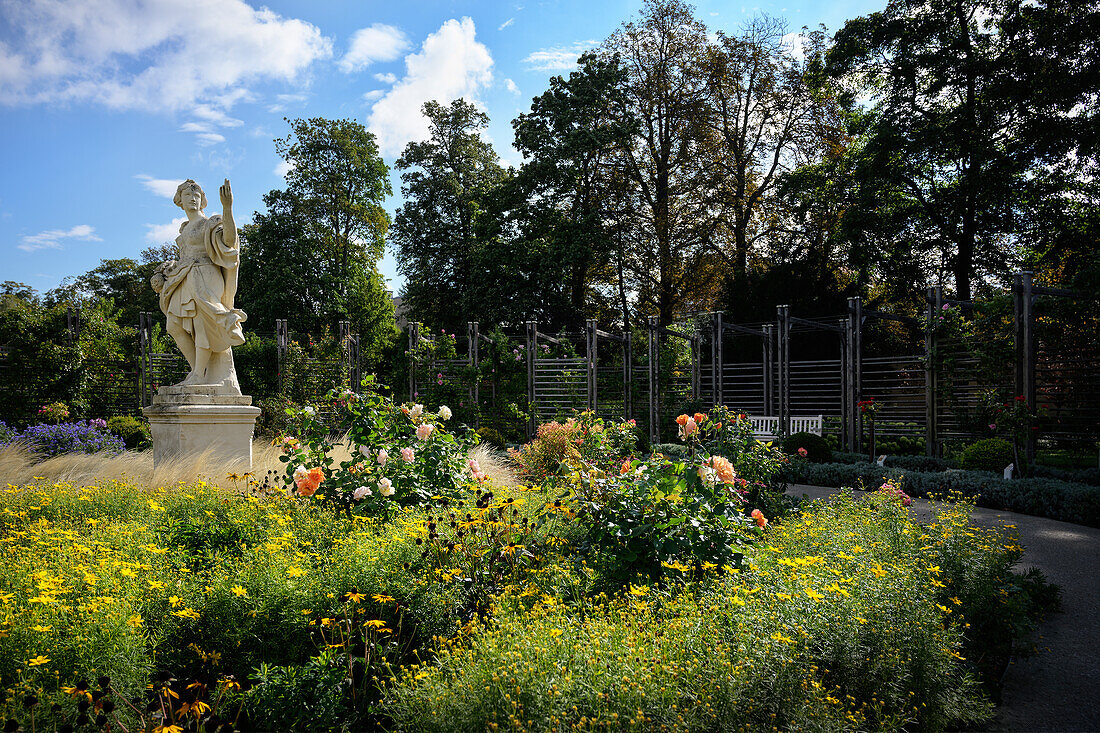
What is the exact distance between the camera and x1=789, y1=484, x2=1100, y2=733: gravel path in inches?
119

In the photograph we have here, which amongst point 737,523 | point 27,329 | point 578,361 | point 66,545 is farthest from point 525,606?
point 27,329

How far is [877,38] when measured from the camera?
56.1 ft

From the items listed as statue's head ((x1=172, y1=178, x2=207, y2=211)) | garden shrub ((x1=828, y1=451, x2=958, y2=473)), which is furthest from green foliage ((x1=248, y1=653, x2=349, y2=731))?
garden shrub ((x1=828, y1=451, x2=958, y2=473))

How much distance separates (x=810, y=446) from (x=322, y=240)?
19.4 m

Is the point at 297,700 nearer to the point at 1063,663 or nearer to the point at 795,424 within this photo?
the point at 1063,663

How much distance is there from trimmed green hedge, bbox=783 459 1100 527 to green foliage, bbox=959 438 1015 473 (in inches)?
26.3

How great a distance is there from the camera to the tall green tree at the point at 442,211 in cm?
2423

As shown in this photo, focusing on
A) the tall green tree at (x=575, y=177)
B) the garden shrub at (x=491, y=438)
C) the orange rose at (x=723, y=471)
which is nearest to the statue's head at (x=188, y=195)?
the orange rose at (x=723, y=471)

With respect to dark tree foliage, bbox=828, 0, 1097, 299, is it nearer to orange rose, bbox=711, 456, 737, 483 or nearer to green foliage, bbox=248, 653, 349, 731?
orange rose, bbox=711, 456, 737, 483

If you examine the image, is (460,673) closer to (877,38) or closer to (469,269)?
(877,38)

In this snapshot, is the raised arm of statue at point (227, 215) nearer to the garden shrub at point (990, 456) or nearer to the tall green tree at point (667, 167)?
the garden shrub at point (990, 456)

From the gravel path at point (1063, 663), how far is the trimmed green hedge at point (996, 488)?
87 centimetres

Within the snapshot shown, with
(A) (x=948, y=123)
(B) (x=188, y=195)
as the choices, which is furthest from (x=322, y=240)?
(A) (x=948, y=123)

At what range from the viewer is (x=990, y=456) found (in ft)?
31.3
